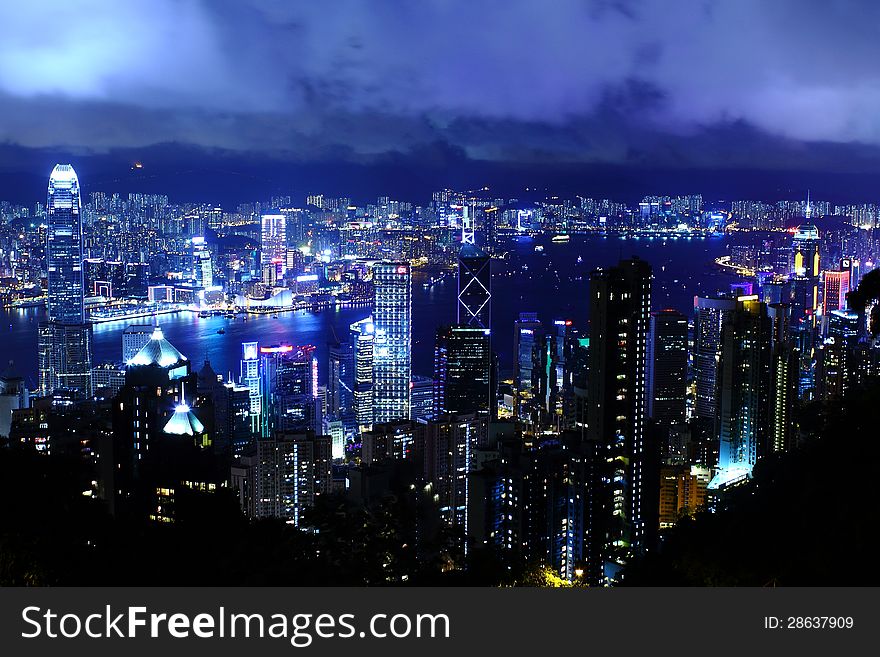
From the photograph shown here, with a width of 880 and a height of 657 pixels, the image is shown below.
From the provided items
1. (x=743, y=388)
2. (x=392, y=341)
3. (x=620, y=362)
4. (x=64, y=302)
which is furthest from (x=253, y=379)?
(x=743, y=388)

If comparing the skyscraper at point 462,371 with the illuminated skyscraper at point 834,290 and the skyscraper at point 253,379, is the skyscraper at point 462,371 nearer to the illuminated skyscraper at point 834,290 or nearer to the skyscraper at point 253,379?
the skyscraper at point 253,379

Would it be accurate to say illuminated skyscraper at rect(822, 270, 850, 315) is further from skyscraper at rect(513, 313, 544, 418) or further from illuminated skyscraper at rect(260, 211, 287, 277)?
illuminated skyscraper at rect(260, 211, 287, 277)

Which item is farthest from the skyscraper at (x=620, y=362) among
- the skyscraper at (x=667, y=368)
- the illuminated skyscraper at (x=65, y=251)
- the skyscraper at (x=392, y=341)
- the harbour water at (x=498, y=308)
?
the illuminated skyscraper at (x=65, y=251)

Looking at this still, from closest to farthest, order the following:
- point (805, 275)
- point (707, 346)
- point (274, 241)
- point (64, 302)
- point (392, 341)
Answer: point (707, 346) < point (805, 275) < point (392, 341) < point (64, 302) < point (274, 241)

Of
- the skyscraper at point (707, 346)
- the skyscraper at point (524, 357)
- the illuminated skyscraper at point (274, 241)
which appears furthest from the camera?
the illuminated skyscraper at point (274, 241)

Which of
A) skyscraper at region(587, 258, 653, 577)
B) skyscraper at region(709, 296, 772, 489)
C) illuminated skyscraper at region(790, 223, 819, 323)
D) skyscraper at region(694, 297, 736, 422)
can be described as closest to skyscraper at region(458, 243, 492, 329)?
skyscraper at region(694, 297, 736, 422)

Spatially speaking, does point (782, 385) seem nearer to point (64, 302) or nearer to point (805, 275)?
point (805, 275)
